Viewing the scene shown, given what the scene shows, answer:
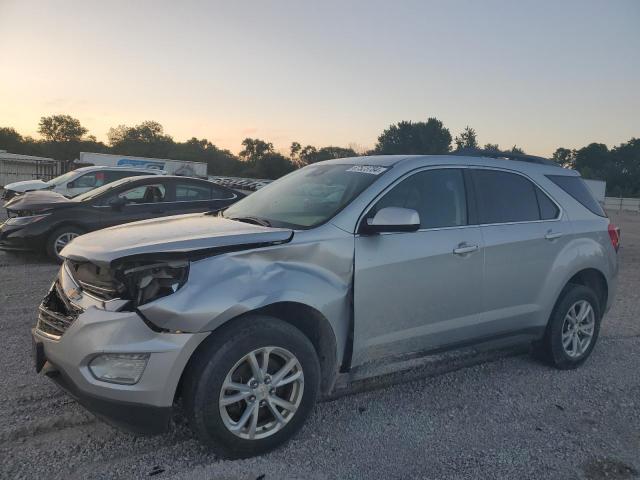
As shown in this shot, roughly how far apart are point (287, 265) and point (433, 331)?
A: 1296 millimetres

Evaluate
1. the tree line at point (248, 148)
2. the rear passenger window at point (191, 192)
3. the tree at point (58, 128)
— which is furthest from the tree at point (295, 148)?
the rear passenger window at point (191, 192)

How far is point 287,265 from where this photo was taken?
120 inches

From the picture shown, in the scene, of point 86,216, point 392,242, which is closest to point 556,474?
point 392,242

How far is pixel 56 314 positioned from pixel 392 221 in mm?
2079

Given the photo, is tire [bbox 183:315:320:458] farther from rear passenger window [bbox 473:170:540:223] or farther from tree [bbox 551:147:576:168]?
tree [bbox 551:147:576:168]

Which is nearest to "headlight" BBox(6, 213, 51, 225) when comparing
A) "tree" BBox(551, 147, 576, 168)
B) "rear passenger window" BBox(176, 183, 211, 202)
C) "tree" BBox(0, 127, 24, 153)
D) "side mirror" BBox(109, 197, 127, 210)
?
"side mirror" BBox(109, 197, 127, 210)

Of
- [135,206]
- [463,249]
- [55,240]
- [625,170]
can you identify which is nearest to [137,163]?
[135,206]

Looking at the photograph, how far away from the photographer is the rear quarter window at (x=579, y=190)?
4.74m

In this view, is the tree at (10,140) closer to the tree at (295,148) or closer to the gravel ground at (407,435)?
the tree at (295,148)

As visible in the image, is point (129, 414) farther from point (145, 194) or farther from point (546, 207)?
point (145, 194)

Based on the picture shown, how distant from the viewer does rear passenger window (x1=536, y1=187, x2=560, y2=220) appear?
4.49 metres

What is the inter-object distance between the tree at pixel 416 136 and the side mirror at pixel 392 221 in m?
79.5

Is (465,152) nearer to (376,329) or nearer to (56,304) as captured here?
(376,329)

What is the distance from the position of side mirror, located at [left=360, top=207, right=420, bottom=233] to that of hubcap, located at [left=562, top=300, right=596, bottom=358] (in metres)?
2.18
